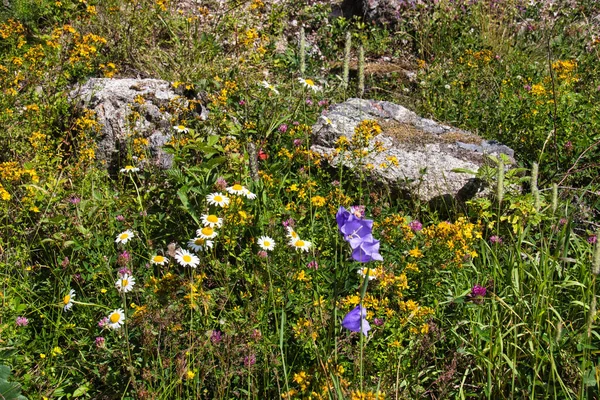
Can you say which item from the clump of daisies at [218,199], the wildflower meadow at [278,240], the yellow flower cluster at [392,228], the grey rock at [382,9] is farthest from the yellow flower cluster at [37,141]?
the grey rock at [382,9]

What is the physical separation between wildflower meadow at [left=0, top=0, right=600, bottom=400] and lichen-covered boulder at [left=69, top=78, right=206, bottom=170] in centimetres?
3

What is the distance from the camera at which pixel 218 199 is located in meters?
2.65

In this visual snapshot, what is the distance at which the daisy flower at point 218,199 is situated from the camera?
2.63 metres

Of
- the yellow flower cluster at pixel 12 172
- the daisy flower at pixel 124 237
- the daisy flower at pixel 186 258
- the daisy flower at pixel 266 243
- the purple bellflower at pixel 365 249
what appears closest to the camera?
the purple bellflower at pixel 365 249

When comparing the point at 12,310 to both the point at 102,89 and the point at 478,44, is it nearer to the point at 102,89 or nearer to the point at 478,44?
the point at 102,89

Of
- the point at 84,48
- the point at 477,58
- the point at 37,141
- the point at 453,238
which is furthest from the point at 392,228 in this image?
the point at 84,48

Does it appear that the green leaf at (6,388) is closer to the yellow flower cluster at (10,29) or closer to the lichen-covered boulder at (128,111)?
the lichen-covered boulder at (128,111)

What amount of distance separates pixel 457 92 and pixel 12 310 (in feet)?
13.0

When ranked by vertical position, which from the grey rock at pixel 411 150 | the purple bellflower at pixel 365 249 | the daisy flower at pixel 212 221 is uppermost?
the purple bellflower at pixel 365 249

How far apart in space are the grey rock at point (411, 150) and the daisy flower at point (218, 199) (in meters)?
1.13

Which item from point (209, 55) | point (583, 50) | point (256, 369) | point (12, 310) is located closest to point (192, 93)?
point (209, 55)

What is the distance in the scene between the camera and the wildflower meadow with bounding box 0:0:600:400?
2.23 meters

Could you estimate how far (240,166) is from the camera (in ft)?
10.6

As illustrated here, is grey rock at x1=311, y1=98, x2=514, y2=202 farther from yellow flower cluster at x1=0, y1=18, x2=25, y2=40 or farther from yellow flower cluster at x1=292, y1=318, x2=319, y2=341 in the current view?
yellow flower cluster at x1=0, y1=18, x2=25, y2=40
